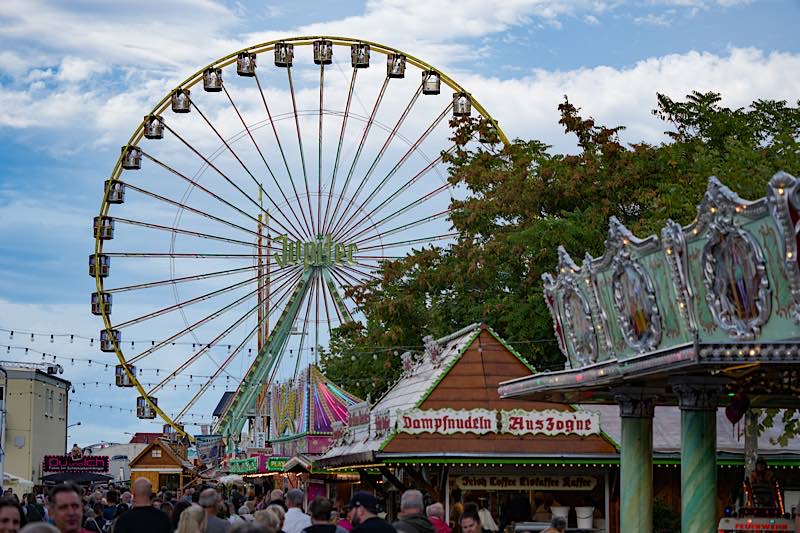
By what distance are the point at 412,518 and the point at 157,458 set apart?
70.2 metres

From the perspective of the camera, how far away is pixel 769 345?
15.5m

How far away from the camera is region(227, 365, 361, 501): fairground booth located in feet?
128

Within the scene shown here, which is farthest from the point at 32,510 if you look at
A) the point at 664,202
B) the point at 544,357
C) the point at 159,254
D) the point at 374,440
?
the point at 159,254

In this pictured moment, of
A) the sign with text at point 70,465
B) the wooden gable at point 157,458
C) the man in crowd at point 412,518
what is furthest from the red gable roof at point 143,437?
the man in crowd at point 412,518

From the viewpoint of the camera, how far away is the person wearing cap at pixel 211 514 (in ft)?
42.5

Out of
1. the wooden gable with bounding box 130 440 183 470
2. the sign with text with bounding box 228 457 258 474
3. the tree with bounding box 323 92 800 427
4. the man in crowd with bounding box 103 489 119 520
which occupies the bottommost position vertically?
the man in crowd with bounding box 103 489 119 520

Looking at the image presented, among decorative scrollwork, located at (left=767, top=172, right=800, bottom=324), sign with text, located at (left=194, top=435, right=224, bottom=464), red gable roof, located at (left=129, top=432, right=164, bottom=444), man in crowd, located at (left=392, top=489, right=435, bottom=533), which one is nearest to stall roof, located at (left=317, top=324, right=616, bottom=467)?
decorative scrollwork, located at (left=767, top=172, right=800, bottom=324)

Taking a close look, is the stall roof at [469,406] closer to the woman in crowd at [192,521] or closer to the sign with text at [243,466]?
the woman in crowd at [192,521]

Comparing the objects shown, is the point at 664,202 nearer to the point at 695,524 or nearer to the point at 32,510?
the point at 695,524

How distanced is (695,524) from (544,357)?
68.7ft

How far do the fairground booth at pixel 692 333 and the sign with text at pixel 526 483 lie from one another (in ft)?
12.9

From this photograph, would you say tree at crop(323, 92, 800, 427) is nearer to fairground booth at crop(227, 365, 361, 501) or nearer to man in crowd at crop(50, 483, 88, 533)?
fairground booth at crop(227, 365, 361, 501)

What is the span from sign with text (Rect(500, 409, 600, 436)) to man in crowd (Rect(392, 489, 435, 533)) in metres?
14.3

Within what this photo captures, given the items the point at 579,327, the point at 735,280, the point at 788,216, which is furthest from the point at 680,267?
the point at 579,327
